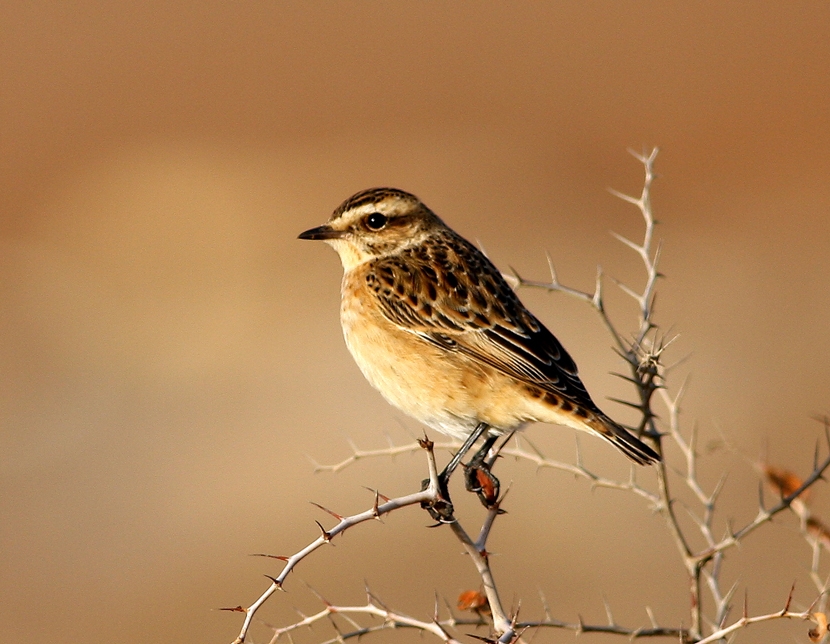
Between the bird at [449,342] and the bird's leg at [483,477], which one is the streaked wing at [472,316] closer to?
the bird at [449,342]

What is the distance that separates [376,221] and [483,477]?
112 inches

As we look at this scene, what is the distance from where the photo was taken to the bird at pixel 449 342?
585 centimetres

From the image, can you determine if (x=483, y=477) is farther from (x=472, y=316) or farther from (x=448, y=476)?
(x=472, y=316)

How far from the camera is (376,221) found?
22.7ft

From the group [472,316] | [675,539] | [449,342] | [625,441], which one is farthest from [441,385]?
[675,539]

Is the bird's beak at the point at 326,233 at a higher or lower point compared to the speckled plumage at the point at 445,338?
higher

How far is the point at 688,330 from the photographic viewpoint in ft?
62.0

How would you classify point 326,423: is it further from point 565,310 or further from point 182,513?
point 565,310

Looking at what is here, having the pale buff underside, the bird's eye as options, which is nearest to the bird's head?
the bird's eye

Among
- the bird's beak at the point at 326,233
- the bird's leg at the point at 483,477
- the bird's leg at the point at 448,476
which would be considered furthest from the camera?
the bird's beak at the point at 326,233

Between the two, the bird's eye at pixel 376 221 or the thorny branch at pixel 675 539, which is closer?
the thorny branch at pixel 675 539

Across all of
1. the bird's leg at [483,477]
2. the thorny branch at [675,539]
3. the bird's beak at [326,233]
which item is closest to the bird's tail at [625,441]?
the thorny branch at [675,539]

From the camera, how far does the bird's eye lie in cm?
691

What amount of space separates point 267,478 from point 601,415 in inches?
407
